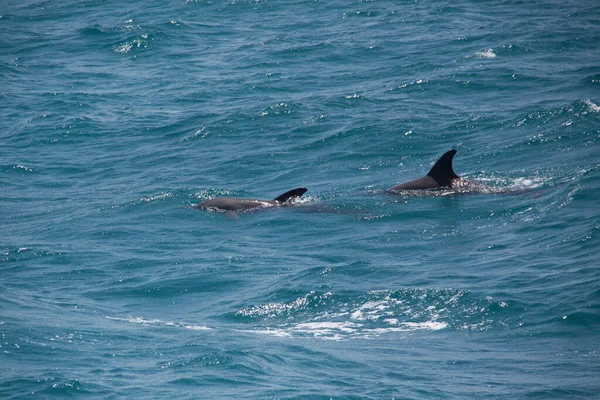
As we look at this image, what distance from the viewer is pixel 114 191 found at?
1029 inches

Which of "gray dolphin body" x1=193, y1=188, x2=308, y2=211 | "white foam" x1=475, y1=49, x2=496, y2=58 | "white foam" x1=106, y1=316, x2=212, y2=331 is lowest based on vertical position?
"gray dolphin body" x1=193, y1=188, x2=308, y2=211

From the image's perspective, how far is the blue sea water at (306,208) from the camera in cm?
1425

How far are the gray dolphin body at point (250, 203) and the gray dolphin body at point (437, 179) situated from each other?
8.26 feet

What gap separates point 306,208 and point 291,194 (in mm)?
530

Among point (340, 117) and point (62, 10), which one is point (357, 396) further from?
point (62, 10)

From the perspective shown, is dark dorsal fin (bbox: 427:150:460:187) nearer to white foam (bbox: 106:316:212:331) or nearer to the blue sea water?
Result: the blue sea water

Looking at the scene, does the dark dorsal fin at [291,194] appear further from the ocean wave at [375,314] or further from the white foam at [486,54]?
the white foam at [486,54]

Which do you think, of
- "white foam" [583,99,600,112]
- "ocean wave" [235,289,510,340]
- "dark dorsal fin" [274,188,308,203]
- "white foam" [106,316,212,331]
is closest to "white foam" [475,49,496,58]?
"white foam" [583,99,600,112]

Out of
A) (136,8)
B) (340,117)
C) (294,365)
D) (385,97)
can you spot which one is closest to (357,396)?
(294,365)

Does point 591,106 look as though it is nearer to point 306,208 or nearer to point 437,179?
point 437,179

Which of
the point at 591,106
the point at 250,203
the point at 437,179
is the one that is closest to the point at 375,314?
the point at 437,179

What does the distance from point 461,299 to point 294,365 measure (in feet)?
12.7

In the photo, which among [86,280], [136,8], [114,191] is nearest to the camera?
[86,280]

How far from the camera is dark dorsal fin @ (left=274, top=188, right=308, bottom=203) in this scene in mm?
23250
